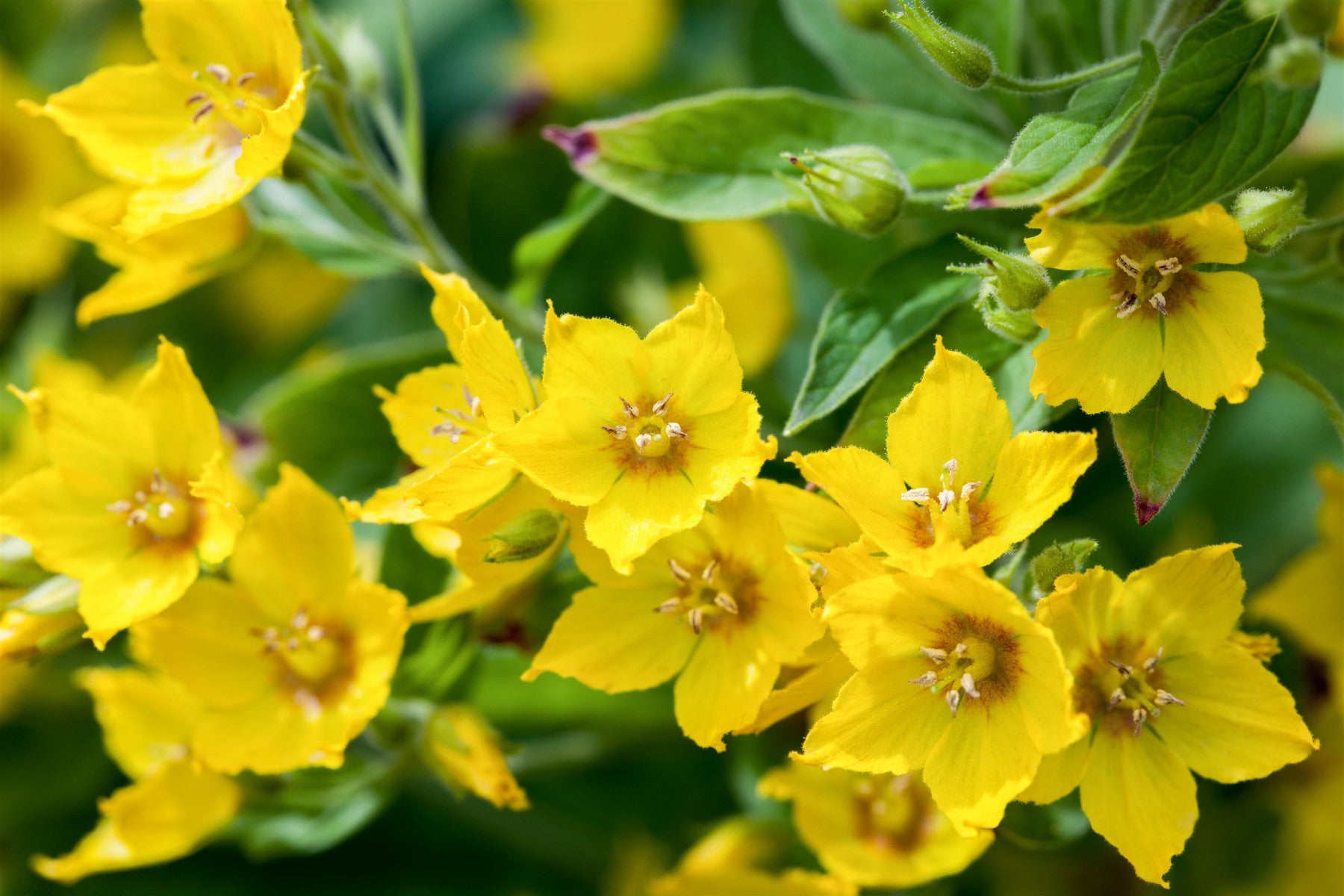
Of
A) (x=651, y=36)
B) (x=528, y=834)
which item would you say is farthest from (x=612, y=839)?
(x=651, y=36)

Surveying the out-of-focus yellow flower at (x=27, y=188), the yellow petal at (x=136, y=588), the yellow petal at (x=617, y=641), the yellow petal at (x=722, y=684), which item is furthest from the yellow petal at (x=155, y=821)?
the out-of-focus yellow flower at (x=27, y=188)

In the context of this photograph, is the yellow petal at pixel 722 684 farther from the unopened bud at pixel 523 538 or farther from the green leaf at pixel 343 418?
the green leaf at pixel 343 418

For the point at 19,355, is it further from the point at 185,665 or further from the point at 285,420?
the point at 185,665

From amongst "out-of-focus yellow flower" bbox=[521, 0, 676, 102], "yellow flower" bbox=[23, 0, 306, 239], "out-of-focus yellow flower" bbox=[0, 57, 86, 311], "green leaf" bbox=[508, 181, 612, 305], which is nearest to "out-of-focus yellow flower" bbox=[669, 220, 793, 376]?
"green leaf" bbox=[508, 181, 612, 305]

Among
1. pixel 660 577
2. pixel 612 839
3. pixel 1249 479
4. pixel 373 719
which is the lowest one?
pixel 612 839

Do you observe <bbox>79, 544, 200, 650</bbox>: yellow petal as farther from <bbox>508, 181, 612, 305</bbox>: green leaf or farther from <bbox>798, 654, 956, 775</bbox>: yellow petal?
<bbox>798, 654, 956, 775</bbox>: yellow petal

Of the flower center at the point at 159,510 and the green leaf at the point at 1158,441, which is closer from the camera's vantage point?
the green leaf at the point at 1158,441
